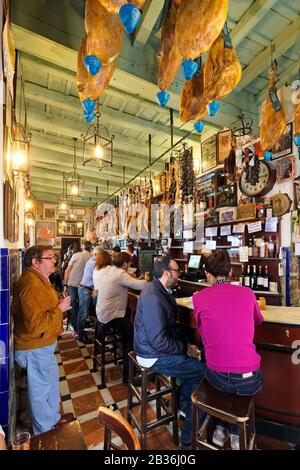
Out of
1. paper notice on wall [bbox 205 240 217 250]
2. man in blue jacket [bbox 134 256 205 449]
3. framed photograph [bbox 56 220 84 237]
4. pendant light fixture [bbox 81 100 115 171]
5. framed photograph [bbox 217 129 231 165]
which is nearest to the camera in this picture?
man in blue jacket [bbox 134 256 205 449]

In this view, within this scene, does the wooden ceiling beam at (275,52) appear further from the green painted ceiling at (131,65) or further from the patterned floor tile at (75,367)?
the patterned floor tile at (75,367)

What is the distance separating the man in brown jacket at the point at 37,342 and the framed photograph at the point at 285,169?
382 cm

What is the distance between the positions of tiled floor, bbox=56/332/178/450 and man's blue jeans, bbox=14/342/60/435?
439 mm

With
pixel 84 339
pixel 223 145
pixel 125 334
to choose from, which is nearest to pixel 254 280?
pixel 125 334

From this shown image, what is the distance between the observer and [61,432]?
3.73 ft

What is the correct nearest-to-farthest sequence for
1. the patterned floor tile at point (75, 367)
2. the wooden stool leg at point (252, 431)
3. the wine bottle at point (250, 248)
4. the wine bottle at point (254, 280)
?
1. the wooden stool leg at point (252, 431)
2. the patterned floor tile at point (75, 367)
3. the wine bottle at point (254, 280)
4. the wine bottle at point (250, 248)

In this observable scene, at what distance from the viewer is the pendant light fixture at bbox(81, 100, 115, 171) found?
365cm

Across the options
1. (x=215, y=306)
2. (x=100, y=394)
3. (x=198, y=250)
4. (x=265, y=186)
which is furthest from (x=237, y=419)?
(x=198, y=250)

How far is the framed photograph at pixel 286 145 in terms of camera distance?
379 centimetres

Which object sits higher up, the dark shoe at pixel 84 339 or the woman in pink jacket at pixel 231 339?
the woman in pink jacket at pixel 231 339

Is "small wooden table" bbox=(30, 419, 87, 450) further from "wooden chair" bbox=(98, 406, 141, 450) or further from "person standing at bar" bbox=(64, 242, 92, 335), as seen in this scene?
"person standing at bar" bbox=(64, 242, 92, 335)

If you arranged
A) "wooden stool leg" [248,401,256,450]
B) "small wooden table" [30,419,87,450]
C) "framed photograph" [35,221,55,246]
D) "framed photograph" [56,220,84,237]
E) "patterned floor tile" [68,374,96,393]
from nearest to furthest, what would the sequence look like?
"small wooden table" [30,419,87,450], "wooden stool leg" [248,401,256,450], "patterned floor tile" [68,374,96,393], "framed photograph" [35,221,55,246], "framed photograph" [56,220,84,237]

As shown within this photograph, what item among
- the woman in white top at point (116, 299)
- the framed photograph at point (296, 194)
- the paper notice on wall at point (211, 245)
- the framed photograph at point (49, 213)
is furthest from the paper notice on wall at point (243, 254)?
the framed photograph at point (49, 213)

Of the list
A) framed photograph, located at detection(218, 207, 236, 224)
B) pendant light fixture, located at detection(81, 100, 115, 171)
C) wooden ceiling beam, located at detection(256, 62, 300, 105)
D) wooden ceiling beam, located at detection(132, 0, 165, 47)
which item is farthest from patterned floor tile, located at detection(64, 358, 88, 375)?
wooden ceiling beam, located at detection(256, 62, 300, 105)
